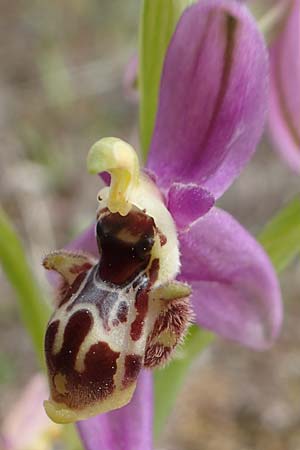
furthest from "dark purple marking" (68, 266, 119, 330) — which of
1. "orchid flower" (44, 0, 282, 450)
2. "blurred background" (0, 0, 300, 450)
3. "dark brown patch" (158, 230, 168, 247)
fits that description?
"blurred background" (0, 0, 300, 450)

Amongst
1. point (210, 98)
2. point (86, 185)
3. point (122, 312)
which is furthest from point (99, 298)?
point (86, 185)

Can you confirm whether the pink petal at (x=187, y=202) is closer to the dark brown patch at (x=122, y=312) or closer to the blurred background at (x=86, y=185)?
the dark brown patch at (x=122, y=312)

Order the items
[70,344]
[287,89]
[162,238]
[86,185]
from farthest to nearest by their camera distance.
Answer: [86,185]
[287,89]
[162,238]
[70,344]

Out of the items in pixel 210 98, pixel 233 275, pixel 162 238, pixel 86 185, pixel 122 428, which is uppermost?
pixel 210 98

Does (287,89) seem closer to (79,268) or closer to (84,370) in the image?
(79,268)

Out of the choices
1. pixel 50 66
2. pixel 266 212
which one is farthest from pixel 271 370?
pixel 50 66

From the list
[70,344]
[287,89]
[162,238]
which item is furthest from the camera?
[287,89]
